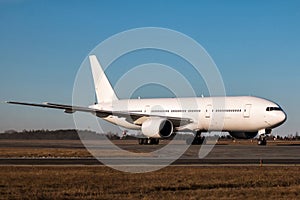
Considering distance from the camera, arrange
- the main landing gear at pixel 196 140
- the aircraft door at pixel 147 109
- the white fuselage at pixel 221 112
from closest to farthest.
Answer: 1. the white fuselage at pixel 221 112
2. the main landing gear at pixel 196 140
3. the aircraft door at pixel 147 109

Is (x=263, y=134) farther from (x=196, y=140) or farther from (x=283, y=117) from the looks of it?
(x=196, y=140)

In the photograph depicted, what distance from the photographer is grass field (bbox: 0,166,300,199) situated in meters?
17.6

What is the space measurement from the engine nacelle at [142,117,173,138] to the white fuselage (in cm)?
288

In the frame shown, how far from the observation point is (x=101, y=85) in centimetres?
7619

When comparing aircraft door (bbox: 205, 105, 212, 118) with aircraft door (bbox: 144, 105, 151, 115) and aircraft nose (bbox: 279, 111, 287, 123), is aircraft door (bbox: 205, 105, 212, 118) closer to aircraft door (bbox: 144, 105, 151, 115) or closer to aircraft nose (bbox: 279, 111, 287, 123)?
aircraft nose (bbox: 279, 111, 287, 123)

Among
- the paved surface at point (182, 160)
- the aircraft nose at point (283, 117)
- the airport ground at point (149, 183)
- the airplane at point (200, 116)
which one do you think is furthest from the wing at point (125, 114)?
the airport ground at point (149, 183)

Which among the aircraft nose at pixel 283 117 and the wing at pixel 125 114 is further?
the wing at pixel 125 114

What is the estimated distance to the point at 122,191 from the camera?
18578 millimetres

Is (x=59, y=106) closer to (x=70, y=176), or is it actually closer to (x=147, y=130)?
(x=147, y=130)

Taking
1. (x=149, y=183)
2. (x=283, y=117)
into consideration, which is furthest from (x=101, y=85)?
(x=149, y=183)

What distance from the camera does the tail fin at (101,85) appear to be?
75.0 metres

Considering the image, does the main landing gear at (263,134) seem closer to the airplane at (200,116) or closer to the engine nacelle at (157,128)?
the airplane at (200,116)

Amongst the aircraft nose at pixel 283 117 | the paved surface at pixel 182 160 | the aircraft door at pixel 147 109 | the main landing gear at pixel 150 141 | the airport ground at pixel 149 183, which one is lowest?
the airport ground at pixel 149 183

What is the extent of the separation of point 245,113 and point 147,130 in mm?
9573
